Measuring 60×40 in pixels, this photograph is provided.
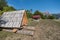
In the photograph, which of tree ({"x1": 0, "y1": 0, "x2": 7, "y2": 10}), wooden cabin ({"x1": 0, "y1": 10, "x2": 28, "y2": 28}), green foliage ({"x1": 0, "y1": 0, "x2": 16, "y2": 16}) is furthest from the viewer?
tree ({"x1": 0, "y1": 0, "x2": 7, "y2": 10})

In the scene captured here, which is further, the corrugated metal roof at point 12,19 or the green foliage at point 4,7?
the green foliage at point 4,7

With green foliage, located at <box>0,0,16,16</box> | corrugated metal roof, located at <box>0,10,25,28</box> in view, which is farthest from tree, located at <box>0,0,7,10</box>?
corrugated metal roof, located at <box>0,10,25,28</box>

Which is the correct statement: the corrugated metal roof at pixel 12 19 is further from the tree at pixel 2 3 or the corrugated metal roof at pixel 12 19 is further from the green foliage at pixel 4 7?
the tree at pixel 2 3

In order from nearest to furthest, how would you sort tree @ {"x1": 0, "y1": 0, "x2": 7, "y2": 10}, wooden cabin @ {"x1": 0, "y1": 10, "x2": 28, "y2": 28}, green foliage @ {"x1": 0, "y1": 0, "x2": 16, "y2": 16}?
wooden cabin @ {"x1": 0, "y1": 10, "x2": 28, "y2": 28} → green foliage @ {"x1": 0, "y1": 0, "x2": 16, "y2": 16} → tree @ {"x1": 0, "y1": 0, "x2": 7, "y2": 10}

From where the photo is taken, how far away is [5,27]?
1223 cm

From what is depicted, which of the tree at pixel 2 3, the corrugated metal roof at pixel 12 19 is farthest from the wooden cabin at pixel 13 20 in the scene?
the tree at pixel 2 3

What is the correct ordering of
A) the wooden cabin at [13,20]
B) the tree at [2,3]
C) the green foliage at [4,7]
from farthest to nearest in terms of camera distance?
the tree at [2,3] < the green foliage at [4,7] < the wooden cabin at [13,20]

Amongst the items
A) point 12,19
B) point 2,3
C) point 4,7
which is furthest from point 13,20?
point 2,3

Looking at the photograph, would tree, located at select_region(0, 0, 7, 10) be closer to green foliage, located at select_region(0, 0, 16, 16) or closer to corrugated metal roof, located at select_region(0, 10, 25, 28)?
green foliage, located at select_region(0, 0, 16, 16)

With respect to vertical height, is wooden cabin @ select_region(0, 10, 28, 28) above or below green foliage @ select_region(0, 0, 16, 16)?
below

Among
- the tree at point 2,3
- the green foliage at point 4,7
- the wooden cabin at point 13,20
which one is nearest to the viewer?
the wooden cabin at point 13,20

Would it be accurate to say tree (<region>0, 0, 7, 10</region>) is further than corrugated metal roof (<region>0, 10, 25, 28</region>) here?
Yes

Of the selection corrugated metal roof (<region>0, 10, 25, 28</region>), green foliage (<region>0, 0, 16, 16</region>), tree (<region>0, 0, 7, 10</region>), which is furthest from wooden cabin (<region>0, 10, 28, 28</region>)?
tree (<region>0, 0, 7, 10</region>)

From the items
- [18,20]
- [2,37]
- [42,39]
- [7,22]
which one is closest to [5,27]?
[7,22]
